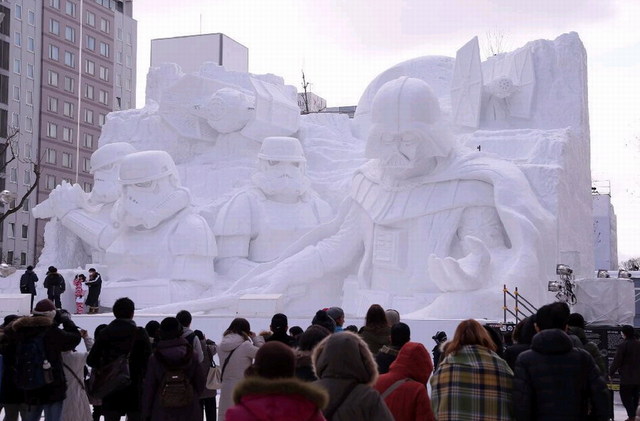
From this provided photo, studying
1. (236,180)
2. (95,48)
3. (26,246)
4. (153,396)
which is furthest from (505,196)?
(95,48)

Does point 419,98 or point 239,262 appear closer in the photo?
point 419,98

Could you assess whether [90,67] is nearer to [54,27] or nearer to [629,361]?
[54,27]

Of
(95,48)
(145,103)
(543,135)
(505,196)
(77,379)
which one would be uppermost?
(95,48)

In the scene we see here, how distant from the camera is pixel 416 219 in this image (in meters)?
15.6

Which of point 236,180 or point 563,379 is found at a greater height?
point 236,180

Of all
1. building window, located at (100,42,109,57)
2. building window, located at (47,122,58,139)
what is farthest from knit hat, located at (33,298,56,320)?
building window, located at (100,42,109,57)

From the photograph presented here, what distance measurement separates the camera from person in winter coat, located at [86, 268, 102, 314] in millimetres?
16531

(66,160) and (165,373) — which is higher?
(66,160)

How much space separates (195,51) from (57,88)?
1693 centimetres

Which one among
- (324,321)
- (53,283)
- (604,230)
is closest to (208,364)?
(324,321)

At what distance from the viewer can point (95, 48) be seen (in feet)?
144

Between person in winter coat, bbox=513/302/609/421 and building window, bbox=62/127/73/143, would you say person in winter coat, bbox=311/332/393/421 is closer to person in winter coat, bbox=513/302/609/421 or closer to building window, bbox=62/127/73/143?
person in winter coat, bbox=513/302/609/421

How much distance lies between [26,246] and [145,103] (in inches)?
756

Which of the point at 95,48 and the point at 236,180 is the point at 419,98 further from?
the point at 95,48
